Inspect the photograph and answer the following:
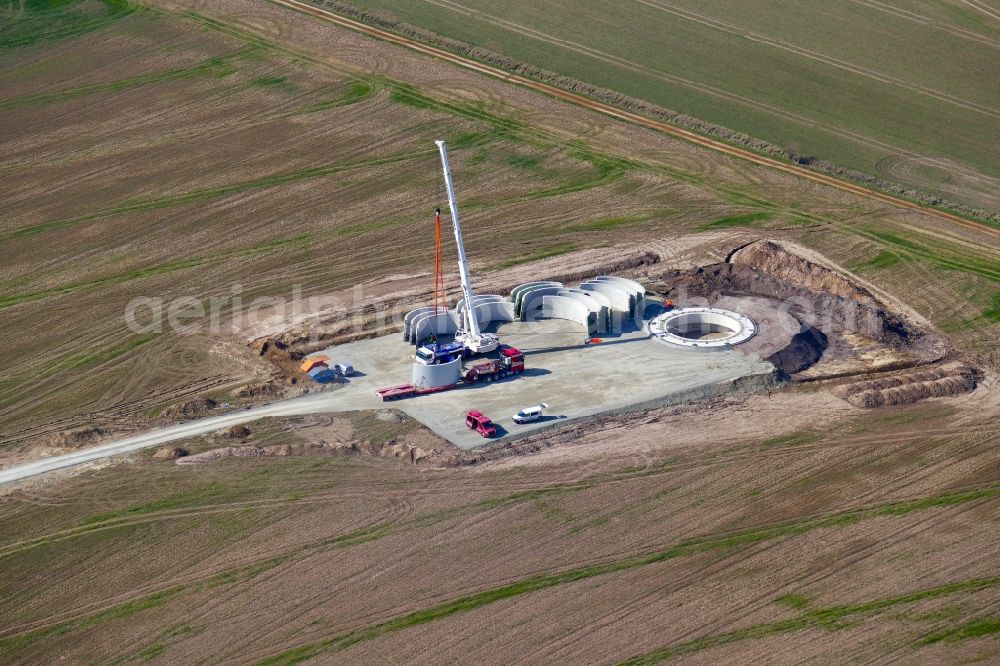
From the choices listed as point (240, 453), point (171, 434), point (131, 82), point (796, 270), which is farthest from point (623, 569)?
point (131, 82)

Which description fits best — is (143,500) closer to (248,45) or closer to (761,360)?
(761,360)

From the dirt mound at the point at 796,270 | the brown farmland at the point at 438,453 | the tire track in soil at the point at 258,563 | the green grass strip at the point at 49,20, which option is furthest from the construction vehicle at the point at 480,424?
the green grass strip at the point at 49,20

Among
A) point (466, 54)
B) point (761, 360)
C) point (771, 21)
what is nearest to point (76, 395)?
point (761, 360)

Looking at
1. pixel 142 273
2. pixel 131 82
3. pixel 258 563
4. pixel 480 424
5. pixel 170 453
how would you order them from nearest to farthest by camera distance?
pixel 258 563 → pixel 170 453 → pixel 480 424 → pixel 142 273 → pixel 131 82

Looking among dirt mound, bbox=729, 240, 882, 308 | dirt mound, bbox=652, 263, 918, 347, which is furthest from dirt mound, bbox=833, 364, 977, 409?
dirt mound, bbox=729, 240, 882, 308

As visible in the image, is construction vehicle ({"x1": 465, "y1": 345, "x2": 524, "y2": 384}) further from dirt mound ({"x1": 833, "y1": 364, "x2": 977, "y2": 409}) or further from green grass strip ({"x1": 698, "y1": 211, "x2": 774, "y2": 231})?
green grass strip ({"x1": 698, "y1": 211, "x2": 774, "y2": 231})

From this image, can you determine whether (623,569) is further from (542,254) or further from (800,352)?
(542,254)
